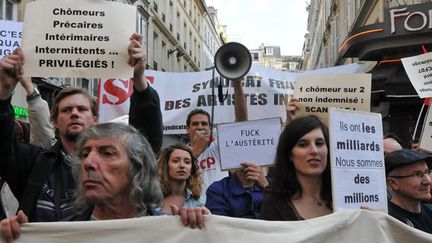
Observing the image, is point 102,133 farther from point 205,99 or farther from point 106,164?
point 205,99

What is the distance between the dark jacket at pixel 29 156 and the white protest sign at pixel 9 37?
3001 mm

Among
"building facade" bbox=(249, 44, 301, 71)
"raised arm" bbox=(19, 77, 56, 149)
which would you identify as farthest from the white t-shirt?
"building facade" bbox=(249, 44, 301, 71)

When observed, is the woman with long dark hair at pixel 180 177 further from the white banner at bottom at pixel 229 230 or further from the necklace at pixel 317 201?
the white banner at bottom at pixel 229 230

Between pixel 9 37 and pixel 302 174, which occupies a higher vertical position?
pixel 9 37

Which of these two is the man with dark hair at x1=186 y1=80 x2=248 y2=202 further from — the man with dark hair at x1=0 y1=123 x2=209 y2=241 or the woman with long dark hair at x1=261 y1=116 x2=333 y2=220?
the man with dark hair at x1=0 y1=123 x2=209 y2=241

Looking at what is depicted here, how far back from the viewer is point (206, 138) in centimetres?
471

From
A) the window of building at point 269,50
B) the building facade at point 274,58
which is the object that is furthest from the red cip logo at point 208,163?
the window of building at point 269,50

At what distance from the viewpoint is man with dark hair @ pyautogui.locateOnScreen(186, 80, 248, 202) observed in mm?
4438

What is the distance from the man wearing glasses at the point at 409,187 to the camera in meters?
3.37

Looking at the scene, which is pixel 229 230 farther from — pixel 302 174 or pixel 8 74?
pixel 8 74

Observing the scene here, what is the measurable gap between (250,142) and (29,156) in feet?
5.83

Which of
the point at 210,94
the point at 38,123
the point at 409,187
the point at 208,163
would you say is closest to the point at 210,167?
the point at 208,163

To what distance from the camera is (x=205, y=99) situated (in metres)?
7.17

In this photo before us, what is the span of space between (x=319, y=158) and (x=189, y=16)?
4360 centimetres
